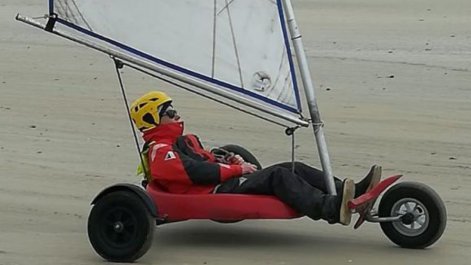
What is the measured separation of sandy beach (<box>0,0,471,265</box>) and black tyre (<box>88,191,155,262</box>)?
17cm

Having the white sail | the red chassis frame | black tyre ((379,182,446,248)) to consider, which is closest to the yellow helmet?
Result: the white sail

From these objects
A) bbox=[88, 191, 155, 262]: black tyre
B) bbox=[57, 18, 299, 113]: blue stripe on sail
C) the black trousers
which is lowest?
bbox=[88, 191, 155, 262]: black tyre

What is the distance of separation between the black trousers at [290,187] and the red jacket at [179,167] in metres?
0.07

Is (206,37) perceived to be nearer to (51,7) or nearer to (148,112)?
(148,112)

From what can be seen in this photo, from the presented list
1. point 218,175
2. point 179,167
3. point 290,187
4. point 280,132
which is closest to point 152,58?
point 179,167

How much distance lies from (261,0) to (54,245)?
72.5 inches

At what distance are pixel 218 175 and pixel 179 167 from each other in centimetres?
22

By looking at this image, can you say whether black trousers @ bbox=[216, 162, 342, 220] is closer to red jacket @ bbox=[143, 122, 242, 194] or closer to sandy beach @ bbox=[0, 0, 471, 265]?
red jacket @ bbox=[143, 122, 242, 194]

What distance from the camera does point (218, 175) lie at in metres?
6.85

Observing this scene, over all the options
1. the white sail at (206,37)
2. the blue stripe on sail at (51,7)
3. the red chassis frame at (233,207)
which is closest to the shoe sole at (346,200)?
the red chassis frame at (233,207)

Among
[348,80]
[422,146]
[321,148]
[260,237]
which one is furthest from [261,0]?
[348,80]

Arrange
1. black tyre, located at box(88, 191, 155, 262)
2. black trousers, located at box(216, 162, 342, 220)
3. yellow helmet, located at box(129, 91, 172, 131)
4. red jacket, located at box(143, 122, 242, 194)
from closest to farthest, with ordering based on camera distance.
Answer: black tyre, located at box(88, 191, 155, 262) < black trousers, located at box(216, 162, 342, 220) < red jacket, located at box(143, 122, 242, 194) < yellow helmet, located at box(129, 91, 172, 131)

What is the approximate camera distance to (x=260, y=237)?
24.0 ft

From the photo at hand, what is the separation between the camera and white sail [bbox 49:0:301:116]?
6.77m
